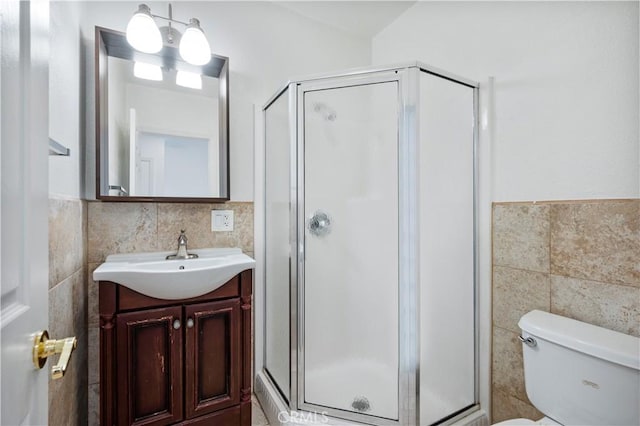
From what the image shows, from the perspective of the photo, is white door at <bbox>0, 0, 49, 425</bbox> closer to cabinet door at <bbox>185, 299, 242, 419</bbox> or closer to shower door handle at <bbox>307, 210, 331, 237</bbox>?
cabinet door at <bbox>185, 299, 242, 419</bbox>

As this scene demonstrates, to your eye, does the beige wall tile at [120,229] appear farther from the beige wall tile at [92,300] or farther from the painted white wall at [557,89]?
the painted white wall at [557,89]

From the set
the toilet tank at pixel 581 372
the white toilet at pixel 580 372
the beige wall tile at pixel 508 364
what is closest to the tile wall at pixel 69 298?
the white toilet at pixel 580 372

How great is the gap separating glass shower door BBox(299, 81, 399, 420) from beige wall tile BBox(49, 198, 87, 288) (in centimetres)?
95

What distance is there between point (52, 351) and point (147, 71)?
4.87ft

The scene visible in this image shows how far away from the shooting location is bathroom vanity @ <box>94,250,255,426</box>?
121 centimetres

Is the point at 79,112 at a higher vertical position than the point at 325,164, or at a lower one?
higher

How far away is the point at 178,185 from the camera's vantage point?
5.27 feet

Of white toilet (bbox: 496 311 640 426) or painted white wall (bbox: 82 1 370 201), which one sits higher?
painted white wall (bbox: 82 1 370 201)

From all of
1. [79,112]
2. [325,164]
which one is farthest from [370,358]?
[79,112]

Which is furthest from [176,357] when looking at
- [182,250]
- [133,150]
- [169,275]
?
[133,150]

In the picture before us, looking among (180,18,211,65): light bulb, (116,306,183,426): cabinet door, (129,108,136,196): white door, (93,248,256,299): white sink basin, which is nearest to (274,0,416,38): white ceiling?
(180,18,211,65): light bulb

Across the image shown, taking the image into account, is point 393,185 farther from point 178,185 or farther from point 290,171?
point 178,185

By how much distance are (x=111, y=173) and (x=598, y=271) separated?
2132 mm

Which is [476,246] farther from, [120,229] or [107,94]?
[107,94]
